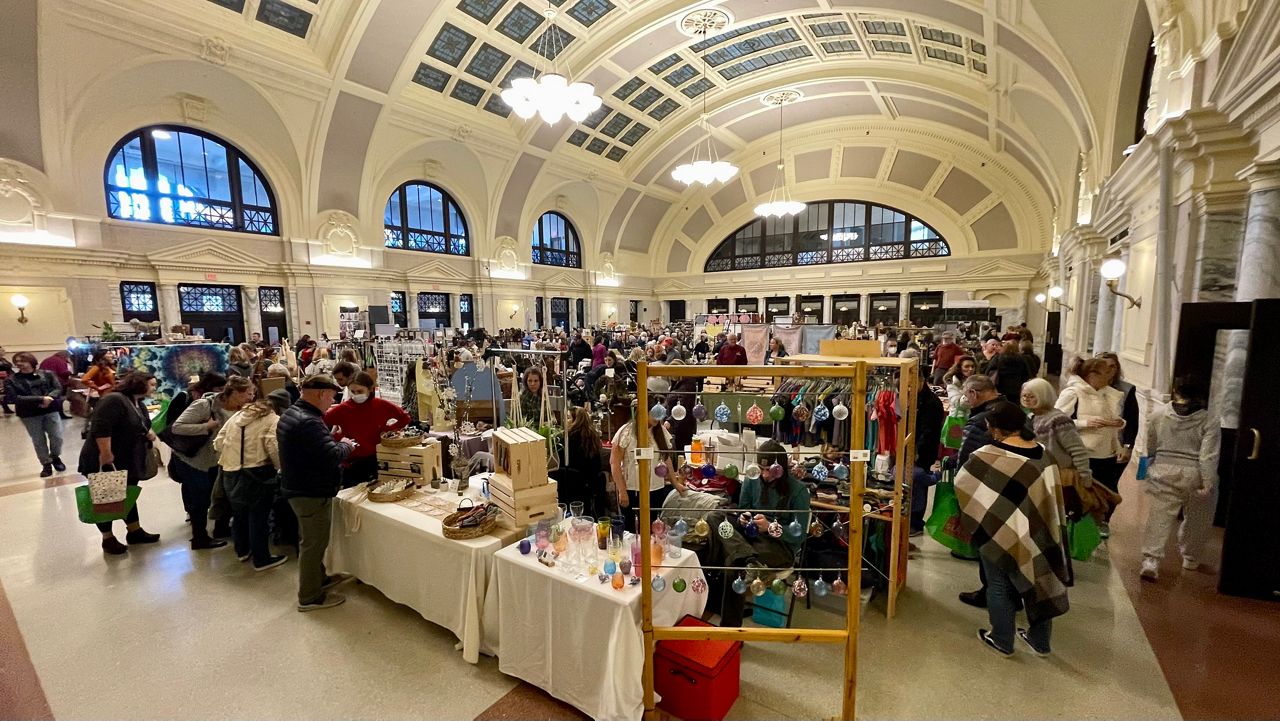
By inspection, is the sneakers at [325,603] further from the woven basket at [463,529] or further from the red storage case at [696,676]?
the red storage case at [696,676]

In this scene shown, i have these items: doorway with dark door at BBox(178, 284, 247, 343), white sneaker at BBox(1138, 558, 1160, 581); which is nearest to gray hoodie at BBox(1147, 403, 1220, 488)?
white sneaker at BBox(1138, 558, 1160, 581)

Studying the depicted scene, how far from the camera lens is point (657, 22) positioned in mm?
11984

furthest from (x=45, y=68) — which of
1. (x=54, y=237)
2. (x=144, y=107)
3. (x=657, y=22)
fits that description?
(x=657, y=22)

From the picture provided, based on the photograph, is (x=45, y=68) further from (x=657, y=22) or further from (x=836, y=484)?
(x=836, y=484)

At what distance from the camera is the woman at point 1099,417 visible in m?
3.68

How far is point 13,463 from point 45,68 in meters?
7.71

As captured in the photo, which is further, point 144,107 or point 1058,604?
point 144,107

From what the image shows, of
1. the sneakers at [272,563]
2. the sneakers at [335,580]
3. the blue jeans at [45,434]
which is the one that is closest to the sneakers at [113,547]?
the sneakers at [272,563]

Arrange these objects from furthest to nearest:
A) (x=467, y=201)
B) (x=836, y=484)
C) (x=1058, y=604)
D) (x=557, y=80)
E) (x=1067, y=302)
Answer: (x=467, y=201)
(x=1067, y=302)
(x=557, y=80)
(x=836, y=484)
(x=1058, y=604)

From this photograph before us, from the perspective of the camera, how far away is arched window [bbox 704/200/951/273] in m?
19.5

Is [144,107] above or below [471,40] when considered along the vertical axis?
below

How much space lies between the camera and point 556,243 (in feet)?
69.6

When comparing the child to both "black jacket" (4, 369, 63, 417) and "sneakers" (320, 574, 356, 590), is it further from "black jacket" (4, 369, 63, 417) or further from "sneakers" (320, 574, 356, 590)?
"black jacket" (4, 369, 63, 417)

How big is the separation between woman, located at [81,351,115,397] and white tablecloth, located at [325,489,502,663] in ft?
18.8
